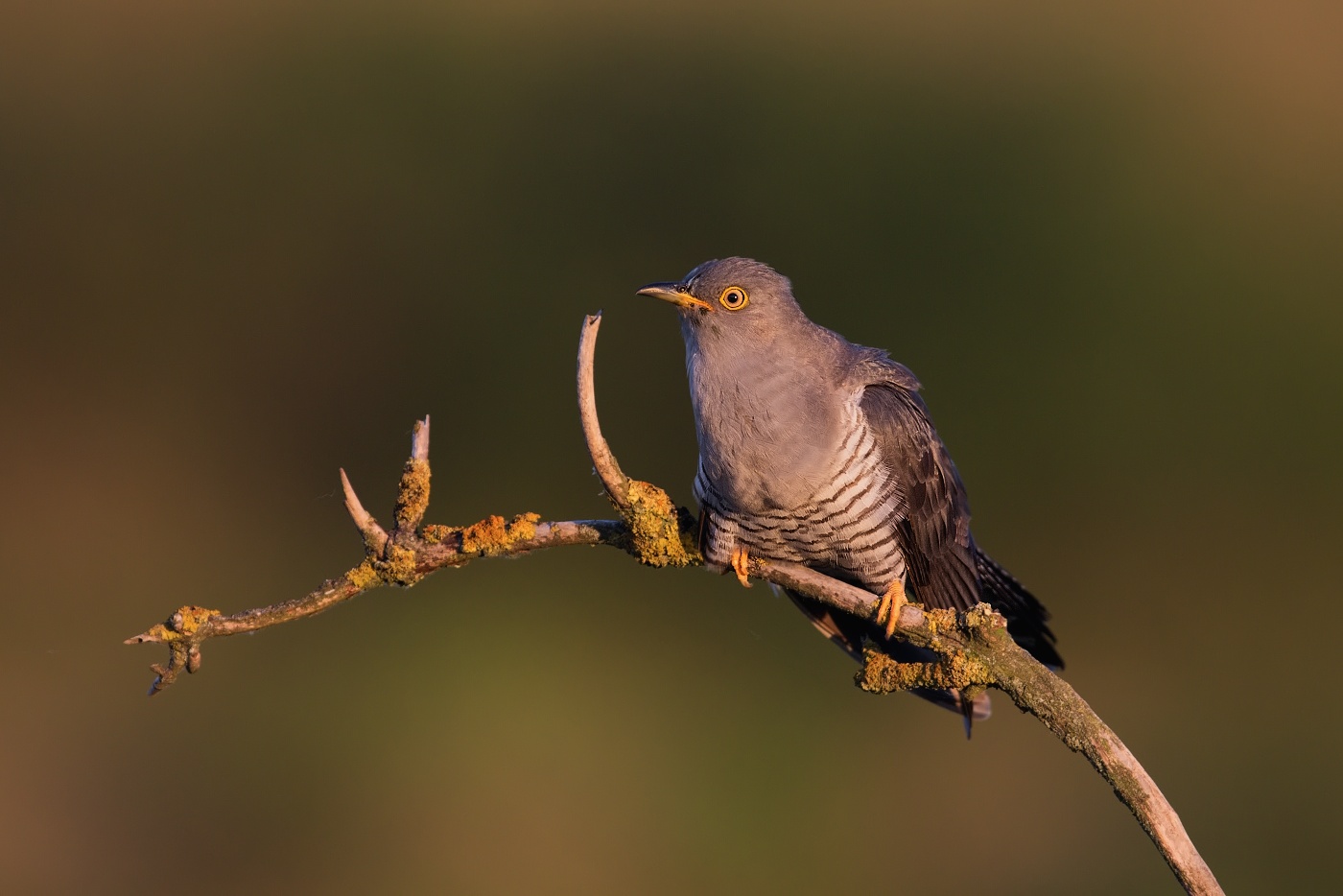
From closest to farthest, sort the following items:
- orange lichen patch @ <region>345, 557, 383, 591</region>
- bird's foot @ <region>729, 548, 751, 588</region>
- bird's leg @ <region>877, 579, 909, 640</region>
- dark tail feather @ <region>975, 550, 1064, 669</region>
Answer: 1. orange lichen patch @ <region>345, 557, 383, 591</region>
2. bird's leg @ <region>877, 579, 909, 640</region>
3. bird's foot @ <region>729, 548, 751, 588</region>
4. dark tail feather @ <region>975, 550, 1064, 669</region>

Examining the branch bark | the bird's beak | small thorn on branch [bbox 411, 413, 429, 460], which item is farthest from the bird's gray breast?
small thorn on branch [bbox 411, 413, 429, 460]

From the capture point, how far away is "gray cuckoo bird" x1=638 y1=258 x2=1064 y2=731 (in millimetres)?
2354

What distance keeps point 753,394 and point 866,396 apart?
0.95 ft

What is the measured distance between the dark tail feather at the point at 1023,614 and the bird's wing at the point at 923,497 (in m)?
0.05

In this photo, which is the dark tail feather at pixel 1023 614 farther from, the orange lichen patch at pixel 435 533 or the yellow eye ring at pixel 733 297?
the orange lichen patch at pixel 435 533

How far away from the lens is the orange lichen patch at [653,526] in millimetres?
2129

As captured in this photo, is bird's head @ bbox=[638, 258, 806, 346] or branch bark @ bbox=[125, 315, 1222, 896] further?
bird's head @ bbox=[638, 258, 806, 346]

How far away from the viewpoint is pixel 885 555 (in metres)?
2.53

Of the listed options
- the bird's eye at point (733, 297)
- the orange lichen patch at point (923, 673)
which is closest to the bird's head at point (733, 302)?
the bird's eye at point (733, 297)

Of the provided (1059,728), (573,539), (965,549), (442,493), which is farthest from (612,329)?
(1059,728)

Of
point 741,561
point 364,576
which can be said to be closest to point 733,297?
point 741,561

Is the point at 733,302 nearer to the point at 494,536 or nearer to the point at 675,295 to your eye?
the point at 675,295

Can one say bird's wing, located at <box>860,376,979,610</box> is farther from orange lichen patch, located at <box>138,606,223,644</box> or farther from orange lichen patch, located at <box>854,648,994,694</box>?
orange lichen patch, located at <box>138,606,223,644</box>

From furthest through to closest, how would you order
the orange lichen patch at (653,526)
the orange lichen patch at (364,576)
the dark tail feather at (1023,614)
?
the dark tail feather at (1023,614) < the orange lichen patch at (653,526) < the orange lichen patch at (364,576)
